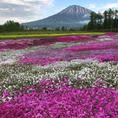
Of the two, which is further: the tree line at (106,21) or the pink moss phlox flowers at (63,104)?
the tree line at (106,21)

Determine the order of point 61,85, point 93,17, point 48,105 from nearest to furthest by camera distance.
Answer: point 48,105
point 61,85
point 93,17

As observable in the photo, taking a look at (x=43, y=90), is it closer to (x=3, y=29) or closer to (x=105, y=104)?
(x=105, y=104)

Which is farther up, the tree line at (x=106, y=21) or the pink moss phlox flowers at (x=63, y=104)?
the tree line at (x=106, y=21)

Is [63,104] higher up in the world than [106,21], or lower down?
lower down

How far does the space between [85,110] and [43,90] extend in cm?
273

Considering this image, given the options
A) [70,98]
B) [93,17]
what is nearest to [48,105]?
[70,98]

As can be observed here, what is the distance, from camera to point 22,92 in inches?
325

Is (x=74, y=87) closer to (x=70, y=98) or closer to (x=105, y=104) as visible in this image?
(x=70, y=98)

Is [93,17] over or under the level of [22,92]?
over

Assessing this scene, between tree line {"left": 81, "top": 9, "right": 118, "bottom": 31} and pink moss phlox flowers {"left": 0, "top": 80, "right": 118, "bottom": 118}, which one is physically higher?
tree line {"left": 81, "top": 9, "right": 118, "bottom": 31}

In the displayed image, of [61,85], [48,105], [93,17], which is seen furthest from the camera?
[93,17]

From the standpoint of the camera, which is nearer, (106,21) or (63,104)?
(63,104)

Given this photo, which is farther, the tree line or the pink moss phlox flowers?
the tree line

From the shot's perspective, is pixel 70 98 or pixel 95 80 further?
pixel 95 80
